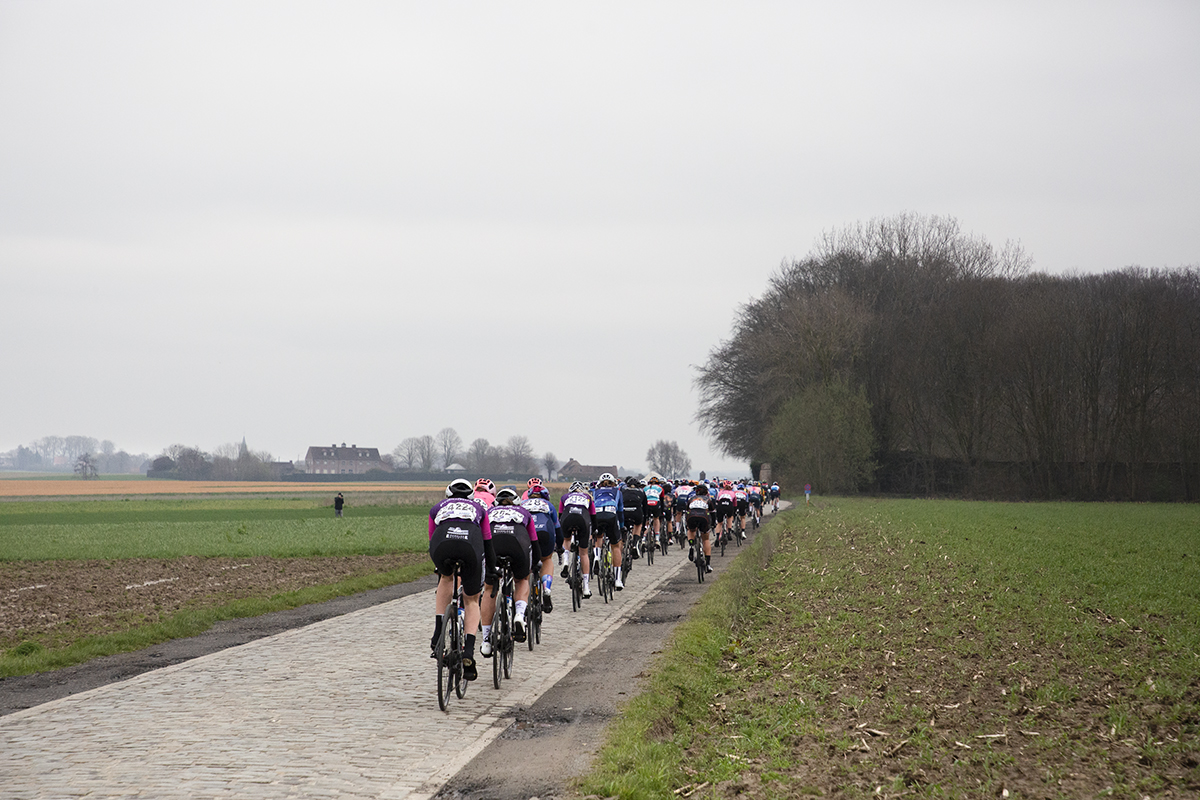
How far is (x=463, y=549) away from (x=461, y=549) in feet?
0.05

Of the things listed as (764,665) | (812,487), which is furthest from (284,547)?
(812,487)

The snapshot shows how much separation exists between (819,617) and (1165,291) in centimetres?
6344

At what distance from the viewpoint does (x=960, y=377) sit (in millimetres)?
74250

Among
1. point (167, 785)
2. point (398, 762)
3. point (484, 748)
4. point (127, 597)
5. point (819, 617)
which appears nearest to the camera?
point (167, 785)

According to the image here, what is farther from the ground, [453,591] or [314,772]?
[453,591]

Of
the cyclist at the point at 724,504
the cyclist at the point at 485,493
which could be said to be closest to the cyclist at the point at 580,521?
the cyclist at the point at 485,493

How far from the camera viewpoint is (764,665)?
11898 millimetres

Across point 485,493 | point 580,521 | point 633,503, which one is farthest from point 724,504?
point 485,493

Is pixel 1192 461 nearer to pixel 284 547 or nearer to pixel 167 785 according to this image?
pixel 284 547

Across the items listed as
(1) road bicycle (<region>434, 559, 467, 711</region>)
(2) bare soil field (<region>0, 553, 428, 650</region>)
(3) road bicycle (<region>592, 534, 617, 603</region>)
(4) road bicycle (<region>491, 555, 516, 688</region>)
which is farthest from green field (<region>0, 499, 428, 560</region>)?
(1) road bicycle (<region>434, 559, 467, 711</region>)

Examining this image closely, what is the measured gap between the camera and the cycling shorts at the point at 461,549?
960cm

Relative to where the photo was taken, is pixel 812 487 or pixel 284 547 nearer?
pixel 284 547

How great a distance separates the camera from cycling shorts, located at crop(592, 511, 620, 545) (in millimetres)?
18219

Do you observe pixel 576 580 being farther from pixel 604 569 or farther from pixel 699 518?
pixel 699 518
